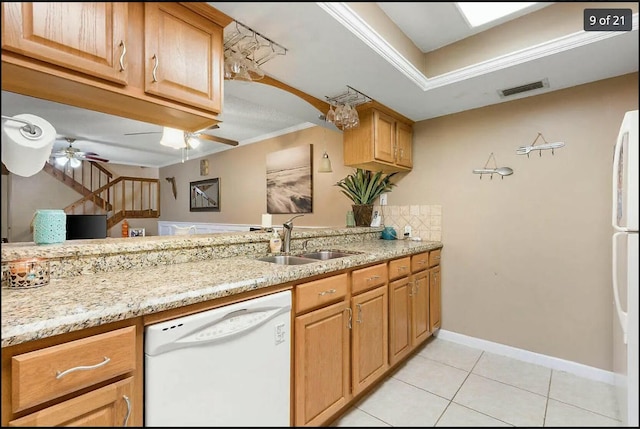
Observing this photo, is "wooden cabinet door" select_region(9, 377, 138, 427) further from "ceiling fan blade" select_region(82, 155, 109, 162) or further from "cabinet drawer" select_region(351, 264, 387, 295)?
"ceiling fan blade" select_region(82, 155, 109, 162)

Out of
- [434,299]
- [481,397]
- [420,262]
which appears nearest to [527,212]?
[420,262]

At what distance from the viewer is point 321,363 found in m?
1.41

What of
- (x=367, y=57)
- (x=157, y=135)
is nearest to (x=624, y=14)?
(x=367, y=57)

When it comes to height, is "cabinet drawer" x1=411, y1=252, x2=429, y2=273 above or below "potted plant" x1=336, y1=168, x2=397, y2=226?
below

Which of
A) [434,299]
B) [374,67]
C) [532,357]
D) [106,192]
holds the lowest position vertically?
[532,357]

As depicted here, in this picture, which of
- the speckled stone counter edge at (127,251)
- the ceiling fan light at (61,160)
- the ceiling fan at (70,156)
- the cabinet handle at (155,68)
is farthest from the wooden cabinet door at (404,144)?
the ceiling fan light at (61,160)

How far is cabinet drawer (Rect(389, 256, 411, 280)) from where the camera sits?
6.50 ft

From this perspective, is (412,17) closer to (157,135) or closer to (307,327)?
(307,327)

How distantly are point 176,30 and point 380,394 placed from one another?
218 cm

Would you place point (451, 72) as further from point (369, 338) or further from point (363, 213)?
point (369, 338)

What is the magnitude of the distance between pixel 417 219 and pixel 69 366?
8.55ft

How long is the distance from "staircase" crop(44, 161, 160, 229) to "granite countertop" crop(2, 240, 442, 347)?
2046mm

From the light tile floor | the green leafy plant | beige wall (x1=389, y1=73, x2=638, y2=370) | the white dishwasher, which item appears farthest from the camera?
the green leafy plant

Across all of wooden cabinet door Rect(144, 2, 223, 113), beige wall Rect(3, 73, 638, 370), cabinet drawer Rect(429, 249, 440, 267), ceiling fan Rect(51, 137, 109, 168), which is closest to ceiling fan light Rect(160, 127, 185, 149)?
ceiling fan Rect(51, 137, 109, 168)
